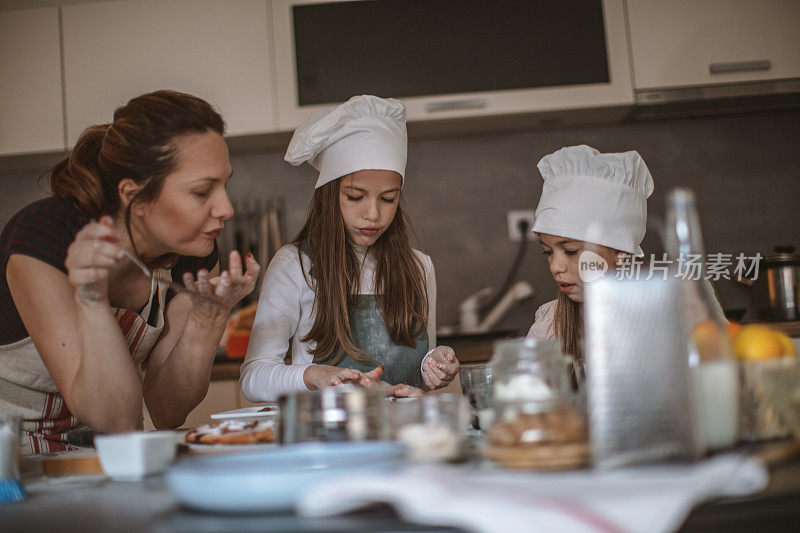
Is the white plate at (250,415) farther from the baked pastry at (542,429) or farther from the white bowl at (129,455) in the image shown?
the baked pastry at (542,429)

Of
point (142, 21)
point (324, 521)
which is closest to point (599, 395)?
point (324, 521)

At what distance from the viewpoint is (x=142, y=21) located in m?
2.73

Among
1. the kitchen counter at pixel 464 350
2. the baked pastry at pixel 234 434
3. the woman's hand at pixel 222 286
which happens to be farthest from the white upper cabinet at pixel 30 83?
the baked pastry at pixel 234 434

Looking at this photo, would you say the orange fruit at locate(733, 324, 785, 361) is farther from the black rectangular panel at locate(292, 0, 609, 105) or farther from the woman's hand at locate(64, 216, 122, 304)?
the black rectangular panel at locate(292, 0, 609, 105)

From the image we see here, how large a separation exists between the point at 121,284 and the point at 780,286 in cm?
216

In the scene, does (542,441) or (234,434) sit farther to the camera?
(234,434)

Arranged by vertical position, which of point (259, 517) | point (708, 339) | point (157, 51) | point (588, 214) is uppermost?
point (157, 51)

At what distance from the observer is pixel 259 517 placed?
57 centimetres

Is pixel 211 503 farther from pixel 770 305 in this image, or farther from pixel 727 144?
pixel 727 144

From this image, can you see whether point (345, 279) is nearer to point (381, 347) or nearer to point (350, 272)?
point (350, 272)

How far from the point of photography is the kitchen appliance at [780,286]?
8.39ft

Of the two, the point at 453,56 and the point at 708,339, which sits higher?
the point at 453,56

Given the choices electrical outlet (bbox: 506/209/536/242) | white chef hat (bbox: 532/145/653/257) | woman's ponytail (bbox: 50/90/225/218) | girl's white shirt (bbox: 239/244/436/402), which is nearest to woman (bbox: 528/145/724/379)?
white chef hat (bbox: 532/145/653/257)

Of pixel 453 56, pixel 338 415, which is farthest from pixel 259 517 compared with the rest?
pixel 453 56
